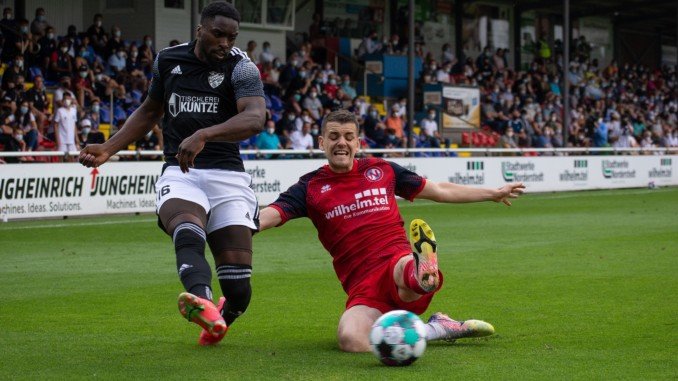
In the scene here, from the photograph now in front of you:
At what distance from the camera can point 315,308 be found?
9383mm

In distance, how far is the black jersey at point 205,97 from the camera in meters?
6.89

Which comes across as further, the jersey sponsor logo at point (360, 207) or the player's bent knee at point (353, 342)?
the jersey sponsor logo at point (360, 207)

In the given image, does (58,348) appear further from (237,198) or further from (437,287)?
(437,287)

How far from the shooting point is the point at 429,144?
3338 centimetres

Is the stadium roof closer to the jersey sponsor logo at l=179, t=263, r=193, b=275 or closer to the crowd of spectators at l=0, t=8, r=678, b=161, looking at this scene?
the crowd of spectators at l=0, t=8, r=678, b=161

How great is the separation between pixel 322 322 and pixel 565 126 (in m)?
29.4

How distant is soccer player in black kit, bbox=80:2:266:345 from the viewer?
6691mm

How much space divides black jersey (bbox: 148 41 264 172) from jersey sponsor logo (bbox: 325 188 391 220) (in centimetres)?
77

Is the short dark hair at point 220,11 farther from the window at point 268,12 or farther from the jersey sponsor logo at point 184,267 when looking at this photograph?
the window at point 268,12

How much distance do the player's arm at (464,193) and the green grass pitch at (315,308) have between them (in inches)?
36.0

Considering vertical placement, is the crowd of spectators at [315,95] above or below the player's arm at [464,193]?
above

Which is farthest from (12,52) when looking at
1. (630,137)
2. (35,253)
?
(630,137)

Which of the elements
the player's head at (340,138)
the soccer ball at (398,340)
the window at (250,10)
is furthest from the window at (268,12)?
the soccer ball at (398,340)

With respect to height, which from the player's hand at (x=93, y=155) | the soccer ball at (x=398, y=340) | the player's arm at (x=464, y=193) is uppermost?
the player's hand at (x=93, y=155)
